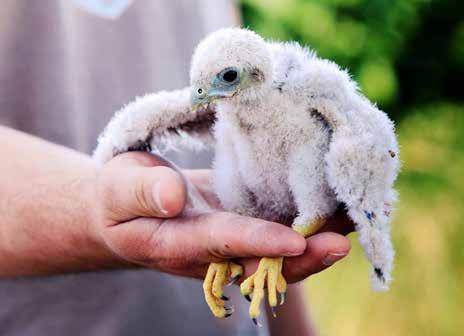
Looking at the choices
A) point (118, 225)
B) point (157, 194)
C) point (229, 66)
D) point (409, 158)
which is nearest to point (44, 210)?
point (118, 225)

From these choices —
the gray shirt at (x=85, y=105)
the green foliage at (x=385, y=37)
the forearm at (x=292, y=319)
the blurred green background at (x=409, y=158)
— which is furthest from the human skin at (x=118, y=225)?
the blurred green background at (x=409, y=158)

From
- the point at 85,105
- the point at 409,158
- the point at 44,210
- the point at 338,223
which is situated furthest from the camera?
the point at 409,158

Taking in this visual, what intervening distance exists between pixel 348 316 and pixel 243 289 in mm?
2008

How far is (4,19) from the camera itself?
115 centimetres

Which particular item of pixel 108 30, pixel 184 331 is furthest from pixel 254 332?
pixel 108 30

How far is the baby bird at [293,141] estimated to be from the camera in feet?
2.38

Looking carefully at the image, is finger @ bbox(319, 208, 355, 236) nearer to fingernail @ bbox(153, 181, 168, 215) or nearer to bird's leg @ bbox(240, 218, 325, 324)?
bird's leg @ bbox(240, 218, 325, 324)

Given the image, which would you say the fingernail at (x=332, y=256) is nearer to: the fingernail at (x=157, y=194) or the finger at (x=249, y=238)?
the finger at (x=249, y=238)

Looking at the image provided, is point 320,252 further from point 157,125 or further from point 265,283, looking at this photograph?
point 157,125

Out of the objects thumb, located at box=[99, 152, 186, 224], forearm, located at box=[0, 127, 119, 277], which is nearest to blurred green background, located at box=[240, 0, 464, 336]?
forearm, located at box=[0, 127, 119, 277]

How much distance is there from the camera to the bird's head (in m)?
0.71

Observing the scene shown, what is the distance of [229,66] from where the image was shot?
0.71m

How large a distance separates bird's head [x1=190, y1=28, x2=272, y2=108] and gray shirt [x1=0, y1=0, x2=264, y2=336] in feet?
1.75

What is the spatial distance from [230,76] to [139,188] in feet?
0.53
